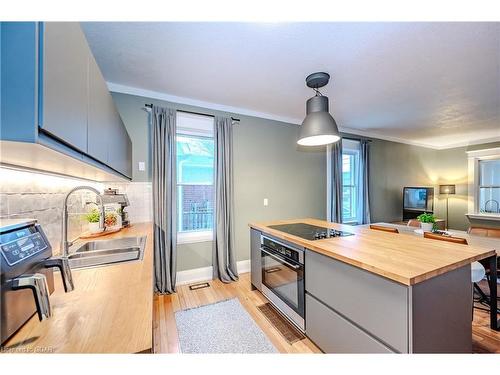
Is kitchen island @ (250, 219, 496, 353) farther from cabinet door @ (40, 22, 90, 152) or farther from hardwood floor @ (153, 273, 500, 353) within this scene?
cabinet door @ (40, 22, 90, 152)

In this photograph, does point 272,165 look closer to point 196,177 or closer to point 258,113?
point 258,113

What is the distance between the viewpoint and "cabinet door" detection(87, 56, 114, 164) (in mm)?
1039

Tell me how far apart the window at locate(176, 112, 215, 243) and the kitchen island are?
1.76m

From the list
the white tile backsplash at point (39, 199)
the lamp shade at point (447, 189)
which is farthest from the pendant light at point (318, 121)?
the lamp shade at point (447, 189)

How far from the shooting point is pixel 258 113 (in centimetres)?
330

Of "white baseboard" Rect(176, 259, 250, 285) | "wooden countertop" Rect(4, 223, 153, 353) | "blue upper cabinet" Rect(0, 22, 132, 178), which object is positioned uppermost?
"blue upper cabinet" Rect(0, 22, 132, 178)

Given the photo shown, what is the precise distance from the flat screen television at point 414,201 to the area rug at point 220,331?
4.75m

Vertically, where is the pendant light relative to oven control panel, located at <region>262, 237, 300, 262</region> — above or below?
above

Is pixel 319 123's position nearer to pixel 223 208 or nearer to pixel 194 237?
pixel 223 208

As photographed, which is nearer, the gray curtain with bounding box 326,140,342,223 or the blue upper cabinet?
the blue upper cabinet

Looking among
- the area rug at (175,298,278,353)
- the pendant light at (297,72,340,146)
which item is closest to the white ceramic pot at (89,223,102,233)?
the area rug at (175,298,278,353)

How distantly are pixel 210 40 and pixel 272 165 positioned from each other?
6.76 feet

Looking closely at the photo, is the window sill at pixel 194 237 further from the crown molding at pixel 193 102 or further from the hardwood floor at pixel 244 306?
the crown molding at pixel 193 102

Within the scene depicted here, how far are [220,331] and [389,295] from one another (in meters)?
1.45
